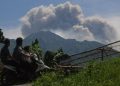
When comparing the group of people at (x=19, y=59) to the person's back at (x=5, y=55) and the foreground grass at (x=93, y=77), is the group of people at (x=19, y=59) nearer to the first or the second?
the person's back at (x=5, y=55)

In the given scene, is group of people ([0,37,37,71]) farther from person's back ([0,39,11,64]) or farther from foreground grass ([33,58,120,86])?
foreground grass ([33,58,120,86])

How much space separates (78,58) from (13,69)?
19.2 feet

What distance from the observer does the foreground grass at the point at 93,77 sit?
15.7 m

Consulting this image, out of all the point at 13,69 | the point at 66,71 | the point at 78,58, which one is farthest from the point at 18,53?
the point at 78,58

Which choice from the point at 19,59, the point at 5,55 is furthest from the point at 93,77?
the point at 5,55

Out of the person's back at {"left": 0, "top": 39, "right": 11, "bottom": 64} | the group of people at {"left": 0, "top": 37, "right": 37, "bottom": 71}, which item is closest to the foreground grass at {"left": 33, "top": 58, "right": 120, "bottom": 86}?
the group of people at {"left": 0, "top": 37, "right": 37, "bottom": 71}

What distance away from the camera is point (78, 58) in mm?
27266

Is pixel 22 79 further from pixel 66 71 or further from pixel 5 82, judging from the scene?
pixel 66 71

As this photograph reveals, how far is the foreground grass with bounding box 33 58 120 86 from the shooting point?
620 inches

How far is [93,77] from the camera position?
16812 mm

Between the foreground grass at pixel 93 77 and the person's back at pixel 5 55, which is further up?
the person's back at pixel 5 55

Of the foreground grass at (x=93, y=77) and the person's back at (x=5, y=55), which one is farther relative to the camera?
the person's back at (x=5, y=55)

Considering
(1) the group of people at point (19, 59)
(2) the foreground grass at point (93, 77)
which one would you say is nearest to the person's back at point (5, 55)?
(1) the group of people at point (19, 59)

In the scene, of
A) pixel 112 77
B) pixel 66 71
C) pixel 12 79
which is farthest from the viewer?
pixel 12 79
